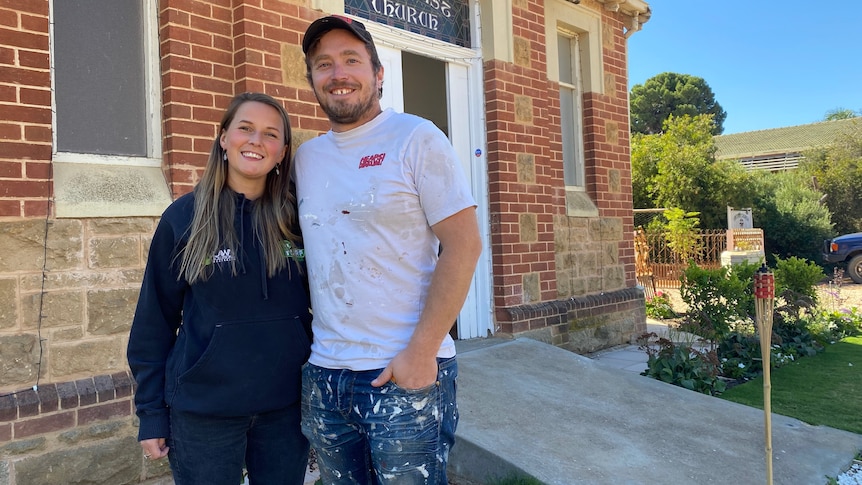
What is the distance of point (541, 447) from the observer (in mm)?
3547

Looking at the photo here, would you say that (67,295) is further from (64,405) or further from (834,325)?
(834,325)

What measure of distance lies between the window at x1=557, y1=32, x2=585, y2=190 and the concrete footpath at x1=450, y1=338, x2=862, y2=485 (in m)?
3.16

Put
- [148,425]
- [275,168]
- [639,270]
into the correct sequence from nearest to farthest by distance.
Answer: [148,425]
[275,168]
[639,270]

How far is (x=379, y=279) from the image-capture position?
6.13 feet

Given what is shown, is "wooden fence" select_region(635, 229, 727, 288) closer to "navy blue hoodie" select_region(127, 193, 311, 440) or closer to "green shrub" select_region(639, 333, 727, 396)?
"green shrub" select_region(639, 333, 727, 396)

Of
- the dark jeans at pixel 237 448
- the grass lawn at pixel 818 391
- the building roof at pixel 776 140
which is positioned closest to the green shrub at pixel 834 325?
the grass lawn at pixel 818 391

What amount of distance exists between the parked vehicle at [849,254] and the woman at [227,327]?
18.9 metres

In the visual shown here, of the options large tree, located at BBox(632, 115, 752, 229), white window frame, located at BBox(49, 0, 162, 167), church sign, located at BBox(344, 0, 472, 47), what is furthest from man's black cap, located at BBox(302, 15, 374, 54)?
large tree, located at BBox(632, 115, 752, 229)

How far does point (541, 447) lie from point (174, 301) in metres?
2.37

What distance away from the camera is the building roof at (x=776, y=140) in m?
39.7

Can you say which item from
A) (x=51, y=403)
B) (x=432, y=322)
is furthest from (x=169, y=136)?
(x=432, y=322)

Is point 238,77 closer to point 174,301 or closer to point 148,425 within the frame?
point 174,301

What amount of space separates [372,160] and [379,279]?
1.22 feet

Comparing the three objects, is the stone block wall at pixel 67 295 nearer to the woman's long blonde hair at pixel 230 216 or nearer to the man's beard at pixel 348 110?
the woman's long blonde hair at pixel 230 216
